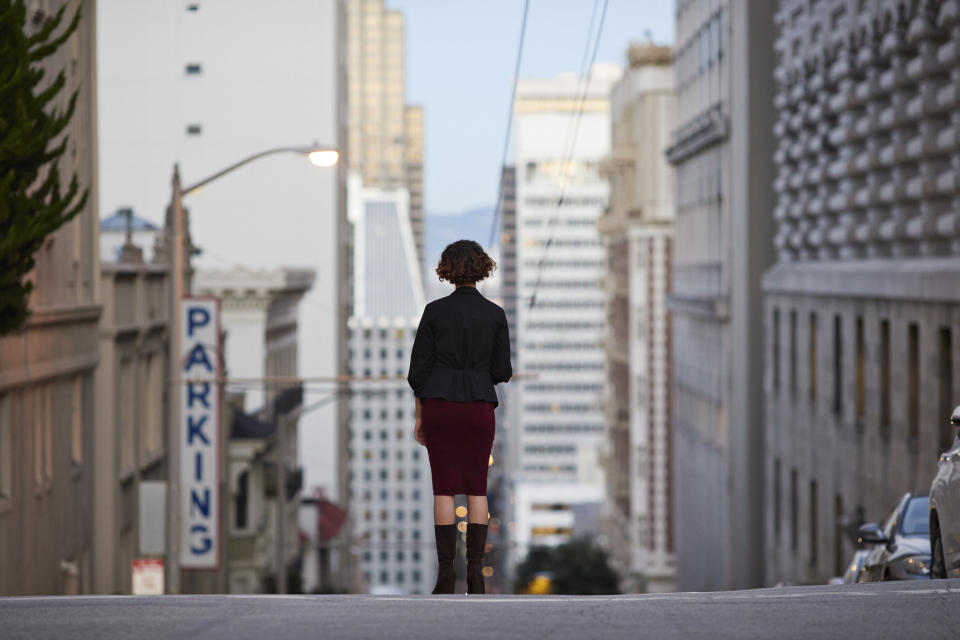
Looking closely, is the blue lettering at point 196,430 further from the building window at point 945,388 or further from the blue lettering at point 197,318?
the building window at point 945,388

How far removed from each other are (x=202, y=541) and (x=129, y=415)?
112 inches

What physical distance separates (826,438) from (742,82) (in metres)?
14.5

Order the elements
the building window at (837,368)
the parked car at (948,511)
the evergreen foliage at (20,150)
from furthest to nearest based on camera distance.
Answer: the building window at (837,368), the evergreen foliage at (20,150), the parked car at (948,511)

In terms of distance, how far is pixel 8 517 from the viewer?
930 inches

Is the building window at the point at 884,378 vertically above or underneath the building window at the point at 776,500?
above

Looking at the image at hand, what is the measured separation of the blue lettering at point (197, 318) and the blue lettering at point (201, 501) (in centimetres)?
331

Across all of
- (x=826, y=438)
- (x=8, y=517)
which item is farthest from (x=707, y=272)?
(x=8, y=517)

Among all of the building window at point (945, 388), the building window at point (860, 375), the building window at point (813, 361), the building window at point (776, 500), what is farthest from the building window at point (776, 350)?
the building window at point (945, 388)

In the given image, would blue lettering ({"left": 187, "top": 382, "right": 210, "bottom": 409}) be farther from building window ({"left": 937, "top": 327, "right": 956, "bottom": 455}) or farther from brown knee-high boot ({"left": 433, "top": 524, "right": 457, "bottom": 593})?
brown knee-high boot ({"left": 433, "top": 524, "right": 457, "bottom": 593})

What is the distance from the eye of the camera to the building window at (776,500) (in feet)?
146

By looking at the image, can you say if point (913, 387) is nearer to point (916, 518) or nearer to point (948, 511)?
point (916, 518)

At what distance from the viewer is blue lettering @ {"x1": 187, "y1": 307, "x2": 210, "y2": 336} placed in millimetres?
35062

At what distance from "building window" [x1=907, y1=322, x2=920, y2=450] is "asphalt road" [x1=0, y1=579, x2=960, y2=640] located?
62.1 ft

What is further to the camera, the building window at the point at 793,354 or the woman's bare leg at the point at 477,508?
the building window at the point at 793,354
